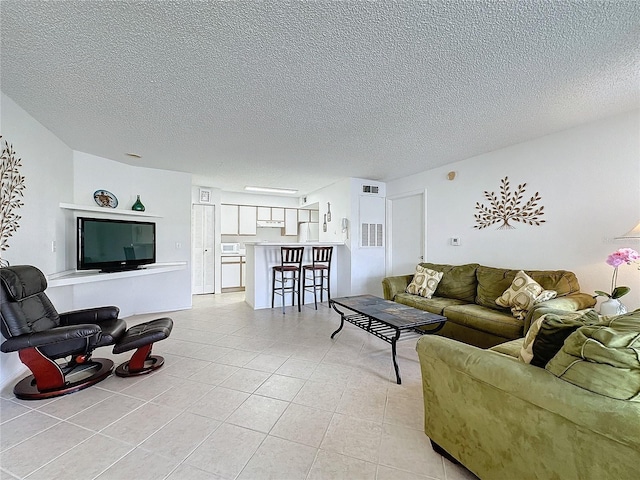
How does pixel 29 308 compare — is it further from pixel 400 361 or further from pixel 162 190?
pixel 400 361

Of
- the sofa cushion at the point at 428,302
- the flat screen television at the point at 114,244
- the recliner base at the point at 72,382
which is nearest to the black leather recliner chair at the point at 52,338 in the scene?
the recliner base at the point at 72,382

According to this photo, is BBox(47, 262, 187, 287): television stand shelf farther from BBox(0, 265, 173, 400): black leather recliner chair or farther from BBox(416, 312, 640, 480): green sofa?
BBox(416, 312, 640, 480): green sofa

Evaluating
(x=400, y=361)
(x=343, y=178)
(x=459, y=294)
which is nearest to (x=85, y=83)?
(x=400, y=361)

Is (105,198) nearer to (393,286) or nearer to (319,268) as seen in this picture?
(319,268)

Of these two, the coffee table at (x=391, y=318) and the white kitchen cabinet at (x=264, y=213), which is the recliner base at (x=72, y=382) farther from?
the white kitchen cabinet at (x=264, y=213)

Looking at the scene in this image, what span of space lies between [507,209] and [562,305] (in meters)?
1.51

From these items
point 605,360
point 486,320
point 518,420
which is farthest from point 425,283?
point 605,360

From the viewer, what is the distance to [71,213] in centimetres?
360

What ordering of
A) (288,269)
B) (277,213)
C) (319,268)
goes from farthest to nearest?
(277,213) → (319,268) → (288,269)

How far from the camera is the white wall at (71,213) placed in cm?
252

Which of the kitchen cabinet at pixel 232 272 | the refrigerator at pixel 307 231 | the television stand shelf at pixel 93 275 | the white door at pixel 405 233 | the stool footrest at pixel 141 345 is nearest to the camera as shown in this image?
the stool footrest at pixel 141 345

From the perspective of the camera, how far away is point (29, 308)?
7.17 ft

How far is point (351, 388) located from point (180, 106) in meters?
2.84

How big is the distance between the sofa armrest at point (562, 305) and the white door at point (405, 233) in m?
2.23
